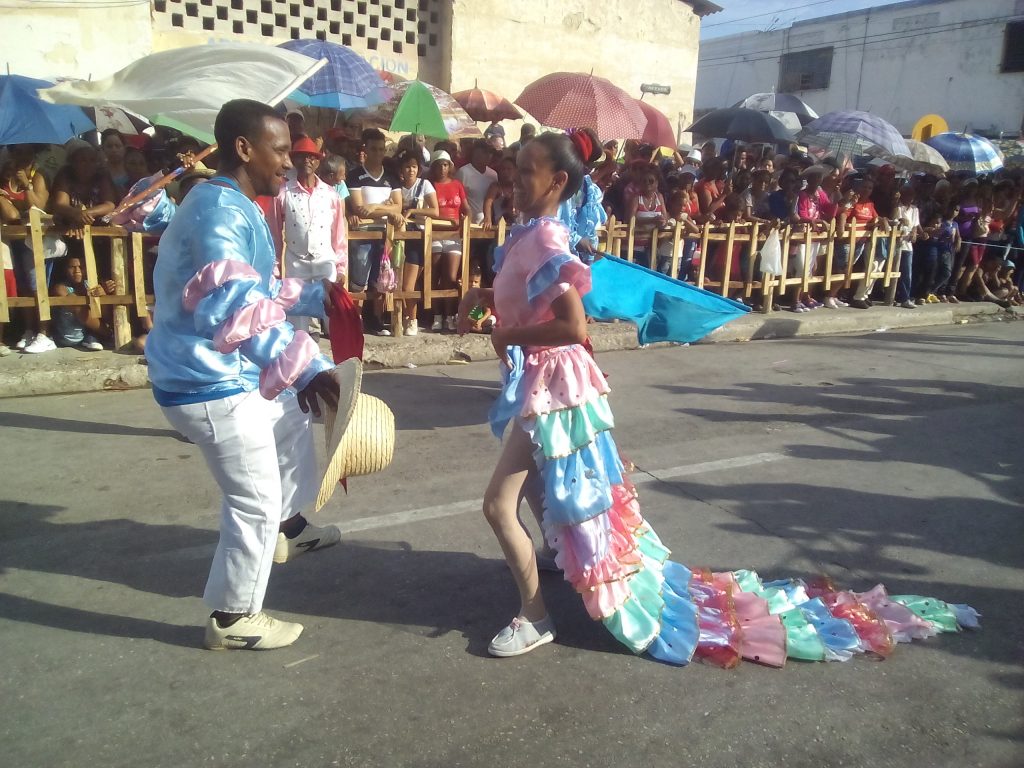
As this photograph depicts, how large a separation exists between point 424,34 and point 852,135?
7621 mm

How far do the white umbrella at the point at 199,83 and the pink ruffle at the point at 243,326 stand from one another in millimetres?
3847

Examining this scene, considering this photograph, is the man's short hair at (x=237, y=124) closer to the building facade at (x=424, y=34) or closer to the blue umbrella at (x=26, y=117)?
the blue umbrella at (x=26, y=117)

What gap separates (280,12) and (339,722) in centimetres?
1297

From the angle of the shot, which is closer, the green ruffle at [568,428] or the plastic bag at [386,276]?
the green ruffle at [568,428]

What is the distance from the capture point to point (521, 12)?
52.0 feet

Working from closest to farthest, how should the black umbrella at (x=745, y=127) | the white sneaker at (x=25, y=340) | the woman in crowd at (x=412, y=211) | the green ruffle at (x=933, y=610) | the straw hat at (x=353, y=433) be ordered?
1. the straw hat at (x=353, y=433)
2. the green ruffle at (x=933, y=610)
3. the white sneaker at (x=25, y=340)
4. the woman in crowd at (x=412, y=211)
5. the black umbrella at (x=745, y=127)

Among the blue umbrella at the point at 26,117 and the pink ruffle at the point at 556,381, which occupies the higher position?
the blue umbrella at the point at 26,117

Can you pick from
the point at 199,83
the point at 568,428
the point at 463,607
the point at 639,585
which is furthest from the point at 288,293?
the point at 199,83

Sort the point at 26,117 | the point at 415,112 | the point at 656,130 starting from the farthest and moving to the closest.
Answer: the point at 656,130, the point at 415,112, the point at 26,117

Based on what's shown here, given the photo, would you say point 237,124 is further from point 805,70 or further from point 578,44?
point 805,70

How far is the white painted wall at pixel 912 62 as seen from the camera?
1101 inches

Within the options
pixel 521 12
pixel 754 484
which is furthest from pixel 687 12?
pixel 754 484

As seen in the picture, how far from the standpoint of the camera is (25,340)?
6852mm

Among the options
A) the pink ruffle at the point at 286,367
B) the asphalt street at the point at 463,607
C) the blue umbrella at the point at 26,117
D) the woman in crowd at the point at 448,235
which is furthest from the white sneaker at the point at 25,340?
the pink ruffle at the point at 286,367
